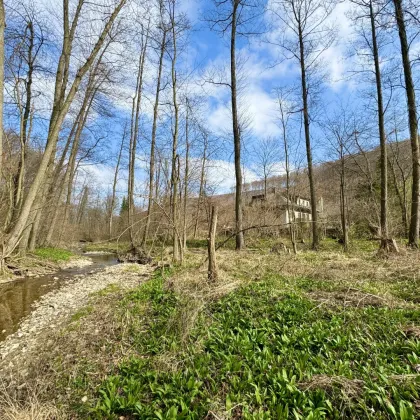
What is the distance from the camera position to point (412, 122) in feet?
29.8

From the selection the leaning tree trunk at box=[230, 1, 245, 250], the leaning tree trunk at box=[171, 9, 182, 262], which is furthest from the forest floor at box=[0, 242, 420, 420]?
the leaning tree trunk at box=[230, 1, 245, 250]

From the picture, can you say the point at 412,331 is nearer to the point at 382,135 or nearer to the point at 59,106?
the point at 382,135

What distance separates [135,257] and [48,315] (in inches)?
363

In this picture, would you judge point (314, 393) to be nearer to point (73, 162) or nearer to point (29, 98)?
point (29, 98)

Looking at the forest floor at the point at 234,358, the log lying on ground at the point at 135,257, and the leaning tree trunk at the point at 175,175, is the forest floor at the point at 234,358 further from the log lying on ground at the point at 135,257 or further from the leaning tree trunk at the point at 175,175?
the log lying on ground at the point at 135,257

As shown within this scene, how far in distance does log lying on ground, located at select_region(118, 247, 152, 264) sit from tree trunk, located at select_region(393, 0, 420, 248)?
37.9ft

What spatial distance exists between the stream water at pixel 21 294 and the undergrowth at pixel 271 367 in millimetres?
2957

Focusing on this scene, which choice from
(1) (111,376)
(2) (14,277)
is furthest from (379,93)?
(2) (14,277)

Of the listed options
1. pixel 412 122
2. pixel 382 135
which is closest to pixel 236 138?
pixel 382 135

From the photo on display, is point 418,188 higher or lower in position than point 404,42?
lower

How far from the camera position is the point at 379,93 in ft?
34.9

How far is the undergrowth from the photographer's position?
203cm

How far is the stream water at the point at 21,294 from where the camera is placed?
4.92m

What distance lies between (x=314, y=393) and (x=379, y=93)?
12.5 m
